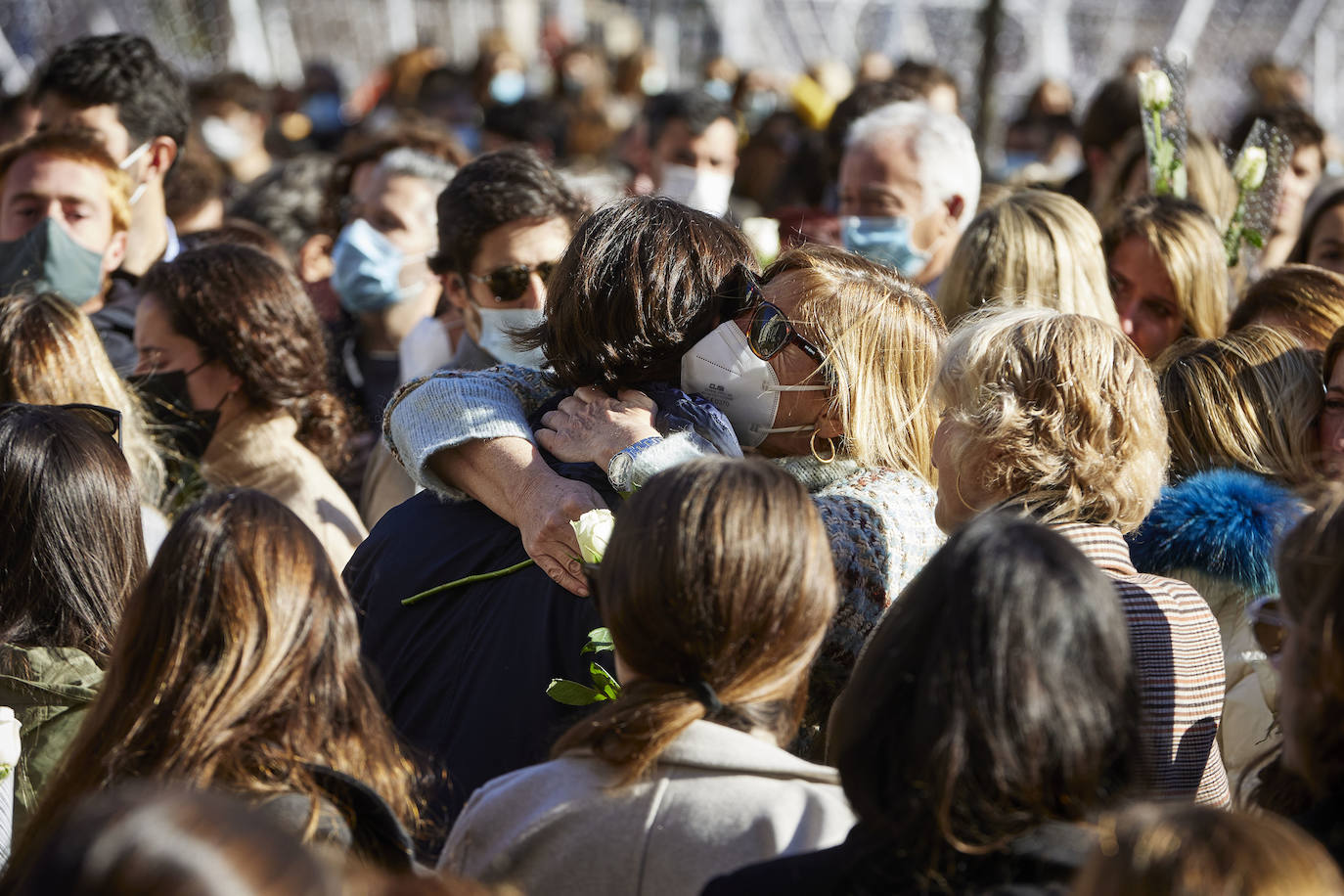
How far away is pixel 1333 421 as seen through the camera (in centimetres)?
314

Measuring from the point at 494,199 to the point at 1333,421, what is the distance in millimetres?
2347

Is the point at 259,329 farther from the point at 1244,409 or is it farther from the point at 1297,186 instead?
the point at 1297,186

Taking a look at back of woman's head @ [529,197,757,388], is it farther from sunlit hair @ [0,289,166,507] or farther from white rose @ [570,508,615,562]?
sunlit hair @ [0,289,166,507]

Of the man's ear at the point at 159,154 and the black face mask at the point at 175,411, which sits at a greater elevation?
the man's ear at the point at 159,154

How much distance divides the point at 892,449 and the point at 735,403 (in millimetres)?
321

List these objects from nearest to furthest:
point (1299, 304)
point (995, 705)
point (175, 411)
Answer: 1. point (995, 705)
2. point (1299, 304)
3. point (175, 411)

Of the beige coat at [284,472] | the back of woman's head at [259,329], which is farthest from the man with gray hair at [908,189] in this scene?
the beige coat at [284,472]

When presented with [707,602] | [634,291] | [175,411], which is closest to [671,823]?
[707,602]

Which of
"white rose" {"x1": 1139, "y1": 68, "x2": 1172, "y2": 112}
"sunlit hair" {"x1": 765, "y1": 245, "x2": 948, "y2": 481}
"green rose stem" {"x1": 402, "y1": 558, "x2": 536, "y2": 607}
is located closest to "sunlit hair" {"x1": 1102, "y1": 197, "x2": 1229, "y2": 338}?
"white rose" {"x1": 1139, "y1": 68, "x2": 1172, "y2": 112}

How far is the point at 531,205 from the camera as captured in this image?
13.3 ft

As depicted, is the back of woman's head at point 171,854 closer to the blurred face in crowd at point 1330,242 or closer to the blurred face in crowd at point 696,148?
the blurred face in crowd at point 1330,242

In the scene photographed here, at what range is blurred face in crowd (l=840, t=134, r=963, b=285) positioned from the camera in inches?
182

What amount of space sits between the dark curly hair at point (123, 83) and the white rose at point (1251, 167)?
4.08 metres

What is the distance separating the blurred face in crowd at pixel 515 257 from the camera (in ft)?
13.3
